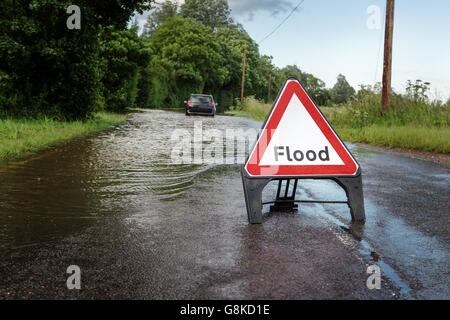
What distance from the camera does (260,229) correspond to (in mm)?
4609

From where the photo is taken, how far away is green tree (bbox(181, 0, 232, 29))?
98.4 metres

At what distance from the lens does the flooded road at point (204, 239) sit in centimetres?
313

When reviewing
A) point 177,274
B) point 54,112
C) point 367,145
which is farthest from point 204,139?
point 177,274

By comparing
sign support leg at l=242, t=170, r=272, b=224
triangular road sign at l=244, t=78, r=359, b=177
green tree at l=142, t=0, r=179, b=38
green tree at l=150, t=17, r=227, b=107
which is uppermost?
green tree at l=142, t=0, r=179, b=38

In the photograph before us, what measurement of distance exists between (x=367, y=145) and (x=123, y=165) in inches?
333

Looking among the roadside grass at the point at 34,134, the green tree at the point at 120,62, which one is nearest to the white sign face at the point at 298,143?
the roadside grass at the point at 34,134

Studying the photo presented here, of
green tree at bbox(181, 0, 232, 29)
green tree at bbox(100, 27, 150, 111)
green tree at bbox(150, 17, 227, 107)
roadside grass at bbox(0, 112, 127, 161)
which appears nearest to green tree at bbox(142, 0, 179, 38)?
green tree at bbox(181, 0, 232, 29)

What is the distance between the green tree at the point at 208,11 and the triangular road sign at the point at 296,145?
97.4m

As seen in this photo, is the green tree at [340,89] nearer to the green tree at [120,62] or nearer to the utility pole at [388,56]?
the green tree at [120,62]

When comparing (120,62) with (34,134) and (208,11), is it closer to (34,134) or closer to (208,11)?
(34,134)

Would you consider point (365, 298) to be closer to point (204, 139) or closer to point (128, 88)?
point (204, 139)

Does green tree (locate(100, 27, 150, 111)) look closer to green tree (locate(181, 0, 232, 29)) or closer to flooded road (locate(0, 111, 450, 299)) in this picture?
flooded road (locate(0, 111, 450, 299))

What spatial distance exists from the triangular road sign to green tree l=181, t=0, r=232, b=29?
97425 mm
